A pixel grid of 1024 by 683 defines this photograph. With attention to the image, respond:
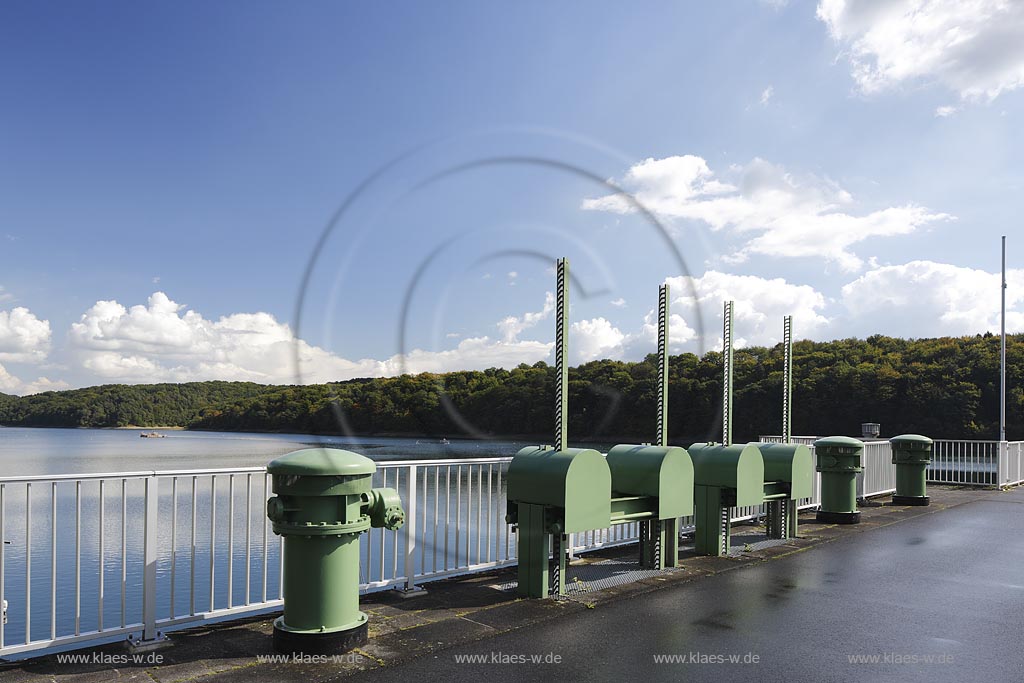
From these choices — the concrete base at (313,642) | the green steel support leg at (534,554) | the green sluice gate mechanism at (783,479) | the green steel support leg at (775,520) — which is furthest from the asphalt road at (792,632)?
the green steel support leg at (775,520)

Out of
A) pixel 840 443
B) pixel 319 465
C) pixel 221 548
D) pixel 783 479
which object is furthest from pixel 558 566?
pixel 221 548

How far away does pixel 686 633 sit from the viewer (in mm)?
5141

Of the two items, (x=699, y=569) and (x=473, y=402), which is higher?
(x=473, y=402)

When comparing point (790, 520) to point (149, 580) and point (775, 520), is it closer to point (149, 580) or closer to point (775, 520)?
point (775, 520)

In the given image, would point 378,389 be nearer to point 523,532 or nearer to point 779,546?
point 523,532

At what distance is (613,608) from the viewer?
226 inches

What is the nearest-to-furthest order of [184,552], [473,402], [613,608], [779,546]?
[613,608], [473,402], [779,546], [184,552]

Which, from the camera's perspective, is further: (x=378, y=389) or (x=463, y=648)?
(x=378, y=389)

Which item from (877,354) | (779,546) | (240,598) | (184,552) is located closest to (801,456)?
(779,546)

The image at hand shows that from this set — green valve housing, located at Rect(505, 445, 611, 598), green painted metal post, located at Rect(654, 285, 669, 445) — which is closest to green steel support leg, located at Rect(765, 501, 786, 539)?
green painted metal post, located at Rect(654, 285, 669, 445)

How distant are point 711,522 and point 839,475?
381cm

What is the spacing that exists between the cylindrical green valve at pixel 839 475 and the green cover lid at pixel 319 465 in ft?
27.1

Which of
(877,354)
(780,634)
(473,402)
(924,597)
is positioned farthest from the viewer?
(877,354)

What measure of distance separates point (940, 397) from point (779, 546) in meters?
63.9
